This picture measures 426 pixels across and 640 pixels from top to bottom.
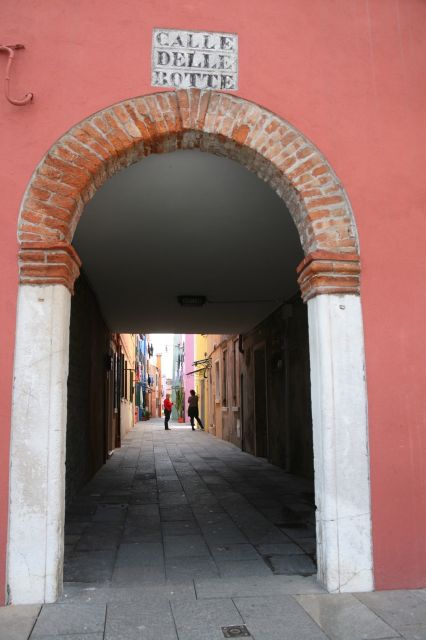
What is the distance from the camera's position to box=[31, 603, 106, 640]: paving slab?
2.83 meters

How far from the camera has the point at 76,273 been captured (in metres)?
3.71

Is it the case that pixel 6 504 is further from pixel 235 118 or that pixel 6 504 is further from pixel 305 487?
pixel 305 487

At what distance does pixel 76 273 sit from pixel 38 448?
118 centimetres

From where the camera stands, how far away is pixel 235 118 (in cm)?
372

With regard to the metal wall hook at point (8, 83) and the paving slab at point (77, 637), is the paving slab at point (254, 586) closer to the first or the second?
the paving slab at point (77, 637)

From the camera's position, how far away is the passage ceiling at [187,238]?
15.2ft

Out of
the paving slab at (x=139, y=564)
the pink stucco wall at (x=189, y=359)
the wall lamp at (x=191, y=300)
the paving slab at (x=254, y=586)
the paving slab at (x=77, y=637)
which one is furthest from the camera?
the pink stucco wall at (x=189, y=359)

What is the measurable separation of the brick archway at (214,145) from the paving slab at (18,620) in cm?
193

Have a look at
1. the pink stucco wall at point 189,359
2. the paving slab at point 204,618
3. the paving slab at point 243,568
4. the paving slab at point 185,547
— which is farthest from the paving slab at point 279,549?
the pink stucco wall at point 189,359

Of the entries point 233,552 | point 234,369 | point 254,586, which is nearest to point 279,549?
point 233,552

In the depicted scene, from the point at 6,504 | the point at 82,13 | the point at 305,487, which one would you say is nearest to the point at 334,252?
the point at 82,13

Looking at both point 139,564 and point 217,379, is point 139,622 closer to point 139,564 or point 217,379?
point 139,564

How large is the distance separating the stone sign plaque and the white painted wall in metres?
1.69

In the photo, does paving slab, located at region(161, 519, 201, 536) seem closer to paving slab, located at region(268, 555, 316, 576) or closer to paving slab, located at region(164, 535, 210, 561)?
paving slab, located at region(164, 535, 210, 561)
